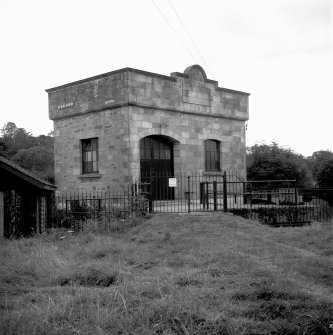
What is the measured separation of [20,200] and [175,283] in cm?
824

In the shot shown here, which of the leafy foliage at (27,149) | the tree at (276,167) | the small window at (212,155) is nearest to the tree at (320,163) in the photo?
the tree at (276,167)

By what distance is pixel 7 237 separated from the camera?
13203 millimetres

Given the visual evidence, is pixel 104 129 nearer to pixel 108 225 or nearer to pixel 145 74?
pixel 145 74

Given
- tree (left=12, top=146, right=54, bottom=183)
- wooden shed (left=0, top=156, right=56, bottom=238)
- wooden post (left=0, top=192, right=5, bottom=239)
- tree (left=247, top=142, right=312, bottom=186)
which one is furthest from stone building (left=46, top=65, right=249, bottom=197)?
tree (left=12, top=146, right=54, bottom=183)

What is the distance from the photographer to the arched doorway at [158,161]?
17.1 m

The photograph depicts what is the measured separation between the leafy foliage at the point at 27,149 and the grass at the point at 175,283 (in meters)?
20.1

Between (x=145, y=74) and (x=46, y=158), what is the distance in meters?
23.8

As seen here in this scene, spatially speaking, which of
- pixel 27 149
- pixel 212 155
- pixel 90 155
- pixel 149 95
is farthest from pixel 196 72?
pixel 27 149

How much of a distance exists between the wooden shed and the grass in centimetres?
192

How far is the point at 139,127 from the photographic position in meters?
16.3

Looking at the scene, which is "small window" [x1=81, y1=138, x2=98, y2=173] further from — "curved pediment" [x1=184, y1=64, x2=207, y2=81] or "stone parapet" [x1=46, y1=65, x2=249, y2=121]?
"curved pediment" [x1=184, y1=64, x2=207, y2=81]

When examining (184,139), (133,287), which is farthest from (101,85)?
(133,287)

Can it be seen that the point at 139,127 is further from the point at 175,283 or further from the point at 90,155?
the point at 175,283

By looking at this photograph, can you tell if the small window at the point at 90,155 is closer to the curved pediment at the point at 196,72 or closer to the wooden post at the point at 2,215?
the curved pediment at the point at 196,72
